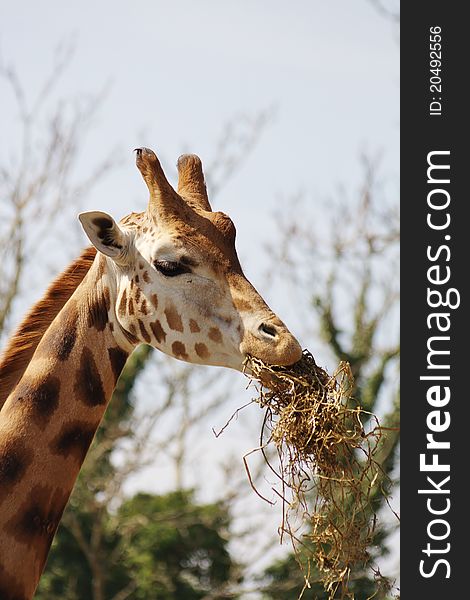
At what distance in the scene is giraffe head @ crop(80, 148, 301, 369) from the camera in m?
5.39

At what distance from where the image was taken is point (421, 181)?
8570mm

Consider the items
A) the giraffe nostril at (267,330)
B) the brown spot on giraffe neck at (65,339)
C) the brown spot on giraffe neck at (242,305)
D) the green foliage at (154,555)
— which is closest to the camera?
the giraffe nostril at (267,330)

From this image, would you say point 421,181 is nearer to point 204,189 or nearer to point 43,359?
point 204,189

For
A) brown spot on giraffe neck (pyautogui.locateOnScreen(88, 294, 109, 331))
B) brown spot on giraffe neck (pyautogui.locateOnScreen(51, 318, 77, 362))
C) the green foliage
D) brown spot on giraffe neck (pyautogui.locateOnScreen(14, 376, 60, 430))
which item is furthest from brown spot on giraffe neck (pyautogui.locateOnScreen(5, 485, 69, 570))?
the green foliage

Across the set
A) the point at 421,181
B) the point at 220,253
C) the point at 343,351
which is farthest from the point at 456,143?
the point at 343,351

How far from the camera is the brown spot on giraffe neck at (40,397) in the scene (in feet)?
17.9

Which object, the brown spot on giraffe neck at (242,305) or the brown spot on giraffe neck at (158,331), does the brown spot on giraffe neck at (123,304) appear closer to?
the brown spot on giraffe neck at (158,331)

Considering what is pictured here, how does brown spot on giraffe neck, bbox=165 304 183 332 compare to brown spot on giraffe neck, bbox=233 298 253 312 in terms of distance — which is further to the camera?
brown spot on giraffe neck, bbox=165 304 183 332

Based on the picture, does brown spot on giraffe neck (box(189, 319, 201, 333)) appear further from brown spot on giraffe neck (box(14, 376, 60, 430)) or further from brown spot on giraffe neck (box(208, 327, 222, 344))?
brown spot on giraffe neck (box(14, 376, 60, 430))

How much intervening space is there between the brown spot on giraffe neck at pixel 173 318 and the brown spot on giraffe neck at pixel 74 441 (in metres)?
0.59

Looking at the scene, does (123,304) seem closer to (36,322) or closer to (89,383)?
(89,383)

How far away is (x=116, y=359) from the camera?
5.70 m

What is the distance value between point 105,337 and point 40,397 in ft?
1.41

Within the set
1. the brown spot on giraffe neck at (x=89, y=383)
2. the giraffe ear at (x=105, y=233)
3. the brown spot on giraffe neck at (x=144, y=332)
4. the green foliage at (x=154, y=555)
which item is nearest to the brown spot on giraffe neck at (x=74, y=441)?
the brown spot on giraffe neck at (x=89, y=383)
